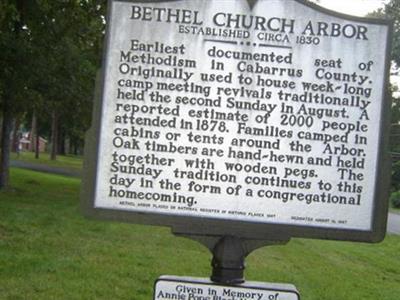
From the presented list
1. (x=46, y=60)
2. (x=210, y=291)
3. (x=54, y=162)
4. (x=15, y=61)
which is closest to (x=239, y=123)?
(x=210, y=291)

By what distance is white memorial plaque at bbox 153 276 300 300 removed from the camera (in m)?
3.94

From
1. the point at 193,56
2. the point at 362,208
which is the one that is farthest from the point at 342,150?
the point at 193,56

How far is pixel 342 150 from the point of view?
12.9 feet

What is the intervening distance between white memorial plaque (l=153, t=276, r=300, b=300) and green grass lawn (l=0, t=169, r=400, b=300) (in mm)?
3220

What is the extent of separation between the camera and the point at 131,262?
8961 millimetres

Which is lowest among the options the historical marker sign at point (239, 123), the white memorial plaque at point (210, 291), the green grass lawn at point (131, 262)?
the green grass lawn at point (131, 262)

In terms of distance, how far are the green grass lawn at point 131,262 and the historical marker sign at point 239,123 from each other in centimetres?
348

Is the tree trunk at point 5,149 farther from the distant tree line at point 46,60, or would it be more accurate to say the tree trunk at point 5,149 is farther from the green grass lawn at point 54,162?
the green grass lawn at point 54,162

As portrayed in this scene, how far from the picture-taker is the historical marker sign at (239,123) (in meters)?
3.88

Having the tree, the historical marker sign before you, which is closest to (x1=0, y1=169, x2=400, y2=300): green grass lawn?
the historical marker sign

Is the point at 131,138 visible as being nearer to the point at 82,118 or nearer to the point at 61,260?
the point at 61,260

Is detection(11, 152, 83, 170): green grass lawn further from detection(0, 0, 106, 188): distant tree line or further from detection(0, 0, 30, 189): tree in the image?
detection(0, 0, 30, 189): tree

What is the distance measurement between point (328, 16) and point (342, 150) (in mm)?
782

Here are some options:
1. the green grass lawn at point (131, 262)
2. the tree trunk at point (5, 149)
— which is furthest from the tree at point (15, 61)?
the green grass lawn at point (131, 262)
